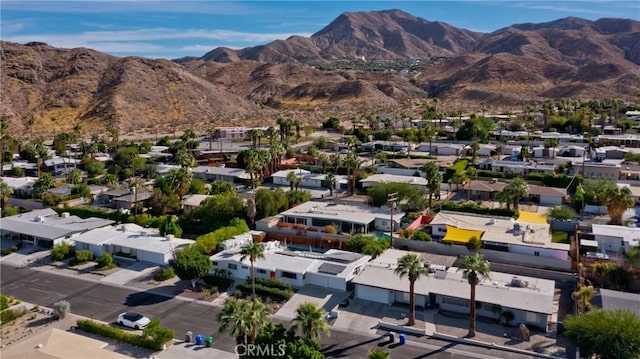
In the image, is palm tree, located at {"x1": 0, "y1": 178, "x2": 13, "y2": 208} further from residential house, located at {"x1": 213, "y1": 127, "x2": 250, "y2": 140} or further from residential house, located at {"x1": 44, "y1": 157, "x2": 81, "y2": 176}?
residential house, located at {"x1": 213, "y1": 127, "x2": 250, "y2": 140}

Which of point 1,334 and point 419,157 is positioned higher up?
point 419,157

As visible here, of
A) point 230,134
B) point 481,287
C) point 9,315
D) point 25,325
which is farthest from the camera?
point 230,134

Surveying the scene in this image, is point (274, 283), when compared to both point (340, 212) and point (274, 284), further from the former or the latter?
point (340, 212)

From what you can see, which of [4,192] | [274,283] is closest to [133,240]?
[274,283]

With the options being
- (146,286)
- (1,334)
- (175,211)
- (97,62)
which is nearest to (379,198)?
(175,211)

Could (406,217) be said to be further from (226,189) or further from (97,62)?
(97,62)

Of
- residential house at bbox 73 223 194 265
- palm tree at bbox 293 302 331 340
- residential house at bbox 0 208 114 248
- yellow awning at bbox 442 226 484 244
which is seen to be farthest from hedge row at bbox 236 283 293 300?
residential house at bbox 0 208 114 248
